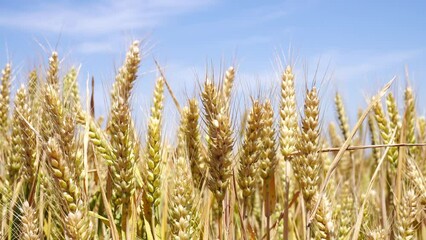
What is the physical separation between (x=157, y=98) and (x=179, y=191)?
2.09 feet

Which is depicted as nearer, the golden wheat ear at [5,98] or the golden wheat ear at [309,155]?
the golden wheat ear at [309,155]

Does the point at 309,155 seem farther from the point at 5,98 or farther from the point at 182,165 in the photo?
the point at 5,98

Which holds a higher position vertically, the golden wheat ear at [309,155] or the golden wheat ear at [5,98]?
the golden wheat ear at [5,98]

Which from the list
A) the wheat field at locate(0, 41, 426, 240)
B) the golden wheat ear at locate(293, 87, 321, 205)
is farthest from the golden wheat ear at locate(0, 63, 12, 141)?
the golden wheat ear at locate(293, 87, 321, 205)

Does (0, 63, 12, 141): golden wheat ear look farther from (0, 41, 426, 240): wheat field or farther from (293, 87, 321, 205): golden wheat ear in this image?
(293, 87, 321, 205): golden wheat ear

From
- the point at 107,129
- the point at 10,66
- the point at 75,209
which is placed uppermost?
the point at 10,66

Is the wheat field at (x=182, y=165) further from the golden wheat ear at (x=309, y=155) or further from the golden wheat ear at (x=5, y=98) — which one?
the golden wheat ear at (x=5, y=98)

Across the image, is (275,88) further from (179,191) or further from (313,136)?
(179,191)

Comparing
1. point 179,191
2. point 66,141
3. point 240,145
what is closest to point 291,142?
point 240,145

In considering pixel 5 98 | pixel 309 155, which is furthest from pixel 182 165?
pixel 5 98

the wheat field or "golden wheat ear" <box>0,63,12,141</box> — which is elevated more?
"golden wheat ear" <box>0,63,12,141</box>

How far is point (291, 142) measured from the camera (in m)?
2.21

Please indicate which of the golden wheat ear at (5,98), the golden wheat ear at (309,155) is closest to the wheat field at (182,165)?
the golden wheat ear at (309,155)

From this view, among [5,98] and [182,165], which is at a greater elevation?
[5,98]
